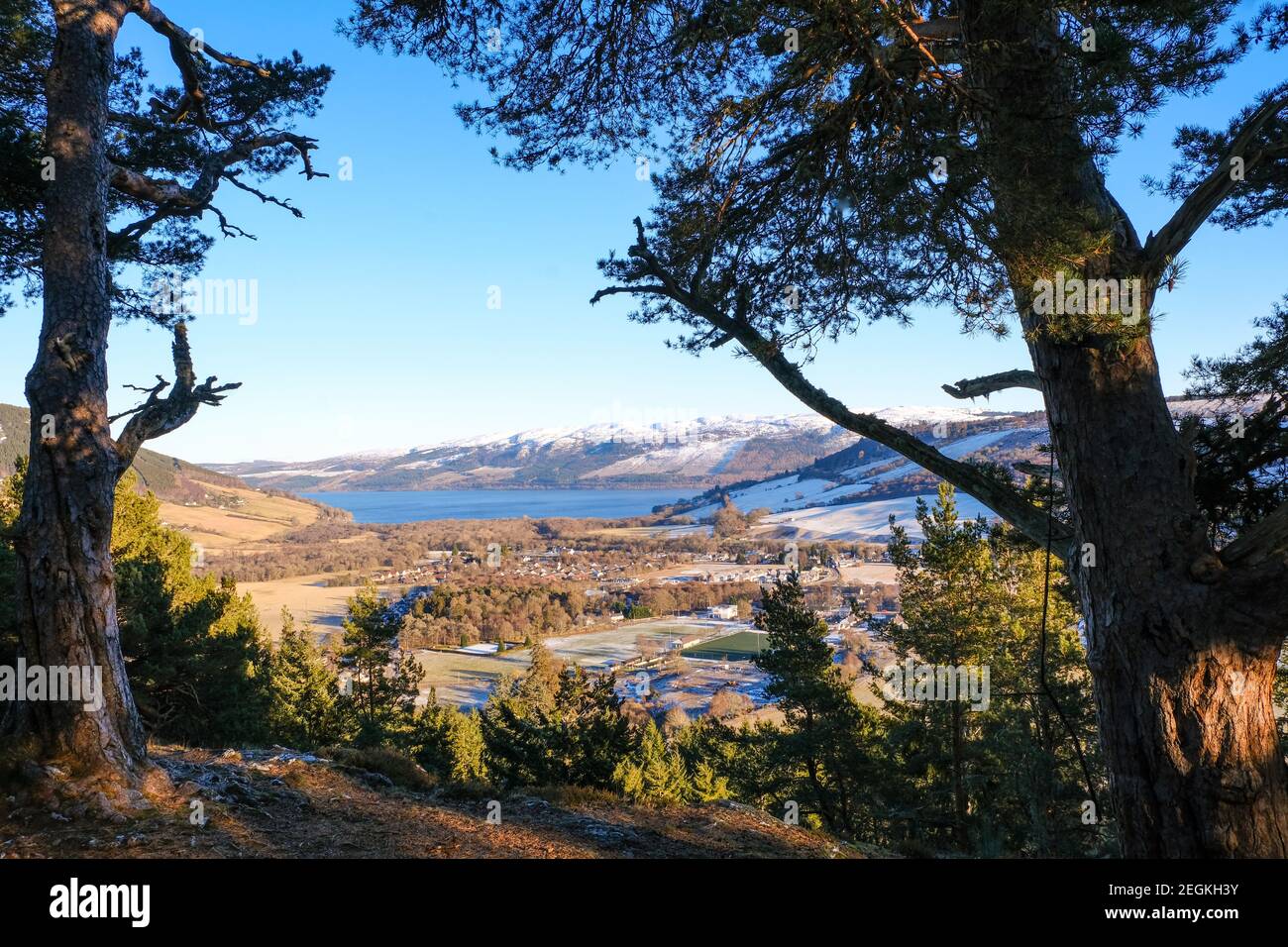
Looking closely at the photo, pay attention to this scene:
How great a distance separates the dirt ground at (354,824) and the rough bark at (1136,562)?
3.18 meters

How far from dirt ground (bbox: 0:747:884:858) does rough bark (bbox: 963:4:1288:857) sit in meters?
3.18

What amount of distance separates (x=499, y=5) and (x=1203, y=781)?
251 inches

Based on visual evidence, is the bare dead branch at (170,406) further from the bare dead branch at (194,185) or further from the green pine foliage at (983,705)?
the green pine foliage at (983,705)

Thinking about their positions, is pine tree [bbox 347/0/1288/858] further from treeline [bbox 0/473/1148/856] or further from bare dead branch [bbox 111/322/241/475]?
treeline [bbox 0/473/1148/856]

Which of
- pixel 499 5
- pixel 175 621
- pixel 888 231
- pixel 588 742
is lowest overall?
pixel 588 742

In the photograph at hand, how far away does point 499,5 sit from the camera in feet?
15.6

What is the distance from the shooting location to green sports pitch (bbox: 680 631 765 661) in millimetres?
50281

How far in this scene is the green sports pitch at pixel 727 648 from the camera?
50.3 m

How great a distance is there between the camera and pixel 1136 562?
11.1 feet

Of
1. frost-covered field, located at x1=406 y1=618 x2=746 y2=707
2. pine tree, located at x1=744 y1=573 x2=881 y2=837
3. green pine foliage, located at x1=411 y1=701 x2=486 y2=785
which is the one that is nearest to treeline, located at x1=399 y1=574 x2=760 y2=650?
frost-covered field, located at x1=406 y1=618 x2=746 y2=707

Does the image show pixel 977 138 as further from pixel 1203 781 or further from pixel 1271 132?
pixel 1203 781

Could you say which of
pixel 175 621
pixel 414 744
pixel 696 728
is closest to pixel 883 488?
pixel 696 728
